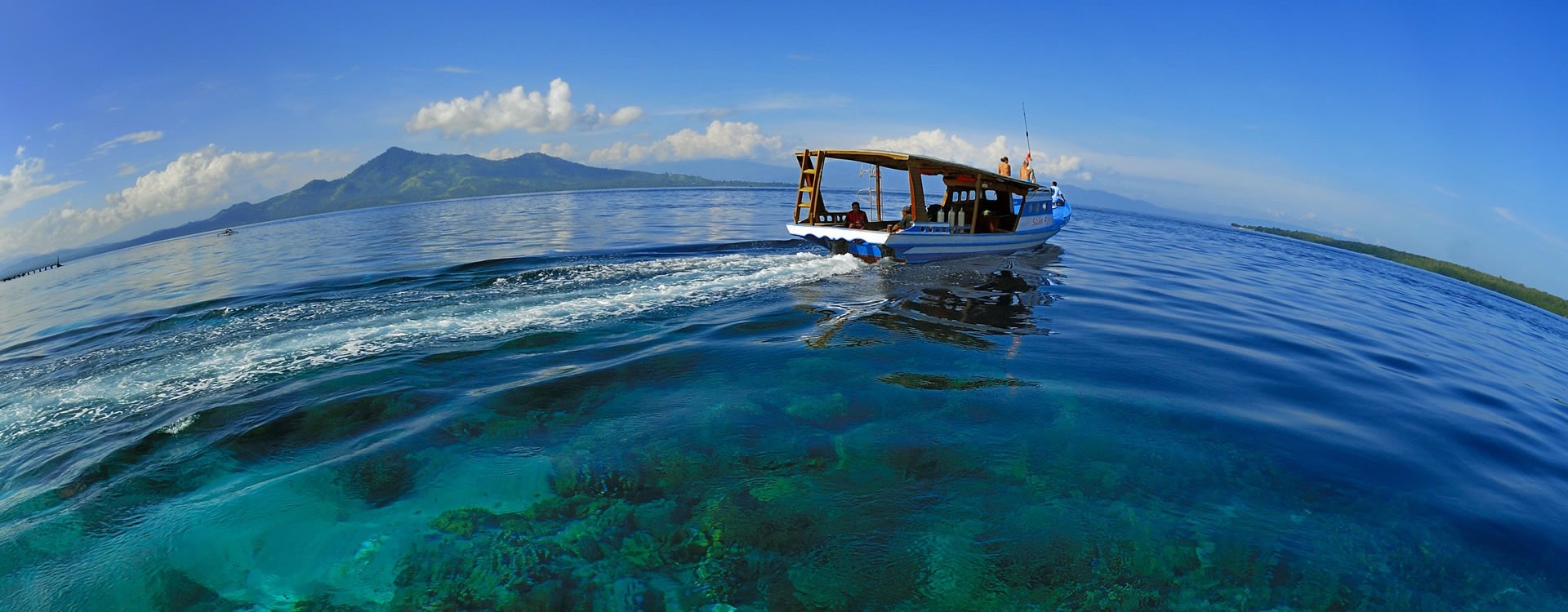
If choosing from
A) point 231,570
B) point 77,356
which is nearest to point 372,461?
point 231,570

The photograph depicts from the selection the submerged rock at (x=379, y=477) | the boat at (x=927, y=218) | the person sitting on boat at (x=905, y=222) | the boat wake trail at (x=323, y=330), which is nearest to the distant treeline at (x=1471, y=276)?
the boat at (x=927, y=218)

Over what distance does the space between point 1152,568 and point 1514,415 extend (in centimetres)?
1390

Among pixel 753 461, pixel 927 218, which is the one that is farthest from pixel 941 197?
pixel 753 461

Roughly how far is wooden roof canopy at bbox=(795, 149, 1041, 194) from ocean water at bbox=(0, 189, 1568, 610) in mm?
8550

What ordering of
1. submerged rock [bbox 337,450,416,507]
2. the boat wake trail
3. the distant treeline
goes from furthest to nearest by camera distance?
1. the distant treeline
2. the boat wake trail
3. submerged rock [bbox 337,450,416,507]

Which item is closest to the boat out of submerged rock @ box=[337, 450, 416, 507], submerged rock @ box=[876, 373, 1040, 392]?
submerged rock @ box=[876, 373, 1040, 392]

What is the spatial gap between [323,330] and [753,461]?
12263 mm

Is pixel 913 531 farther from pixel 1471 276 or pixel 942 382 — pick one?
pixel 1471 276

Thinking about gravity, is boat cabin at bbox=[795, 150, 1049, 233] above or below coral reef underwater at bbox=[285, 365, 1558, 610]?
above

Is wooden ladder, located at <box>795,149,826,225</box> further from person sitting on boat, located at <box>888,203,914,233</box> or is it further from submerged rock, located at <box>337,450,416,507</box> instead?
submerged rock, located at <box>337,450,416,507</box>

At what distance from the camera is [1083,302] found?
2042 cm

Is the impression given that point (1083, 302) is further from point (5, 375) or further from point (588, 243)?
point (5, 375)

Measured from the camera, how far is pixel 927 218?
29078mm

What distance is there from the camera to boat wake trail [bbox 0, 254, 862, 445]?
11023 mm
